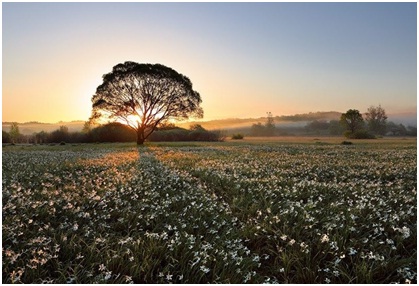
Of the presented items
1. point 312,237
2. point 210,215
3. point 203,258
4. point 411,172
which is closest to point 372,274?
point 312,237

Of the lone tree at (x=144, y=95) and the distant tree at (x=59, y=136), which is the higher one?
the lone tree at (x=144, y=95)

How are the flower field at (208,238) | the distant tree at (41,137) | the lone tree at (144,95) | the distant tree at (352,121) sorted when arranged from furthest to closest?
the distant tree at (352,121) < the distant tree at (41,137) < the lone tree at (144,95) < the flower field at (208,238)

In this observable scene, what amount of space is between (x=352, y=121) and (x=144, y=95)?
5697 centimetres

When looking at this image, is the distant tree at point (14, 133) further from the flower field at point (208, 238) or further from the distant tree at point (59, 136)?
the flower field at point (208, 238)

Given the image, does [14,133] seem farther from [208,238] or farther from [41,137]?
[208,238]

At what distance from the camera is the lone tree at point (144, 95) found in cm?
4900

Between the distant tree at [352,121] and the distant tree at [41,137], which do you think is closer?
the distant tree at [41,137]

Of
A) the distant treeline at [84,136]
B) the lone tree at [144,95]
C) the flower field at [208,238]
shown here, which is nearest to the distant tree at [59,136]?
the distant treeline at [84,136]

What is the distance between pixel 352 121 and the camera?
276ft

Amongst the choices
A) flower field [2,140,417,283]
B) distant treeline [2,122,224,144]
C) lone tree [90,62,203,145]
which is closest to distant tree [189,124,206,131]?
distant treeline [2,122,224,144]

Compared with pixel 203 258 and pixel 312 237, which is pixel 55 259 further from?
pixel 312 237

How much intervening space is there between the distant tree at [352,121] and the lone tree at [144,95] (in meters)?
48.2

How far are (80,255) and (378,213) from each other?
497 cm

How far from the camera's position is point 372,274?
391 cm
